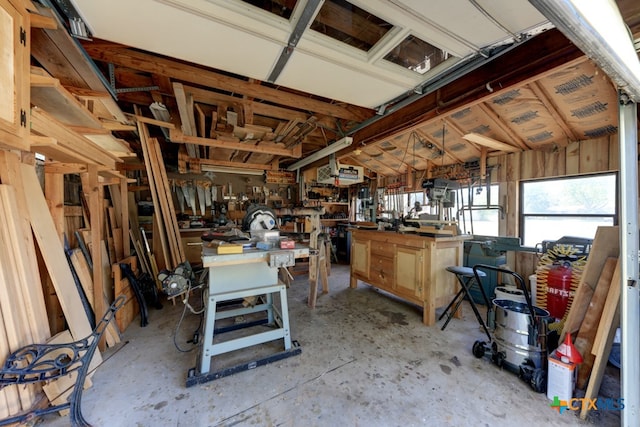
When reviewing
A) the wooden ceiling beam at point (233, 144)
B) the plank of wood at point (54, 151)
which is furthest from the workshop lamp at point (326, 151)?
the plank of wood at point (54, 151)

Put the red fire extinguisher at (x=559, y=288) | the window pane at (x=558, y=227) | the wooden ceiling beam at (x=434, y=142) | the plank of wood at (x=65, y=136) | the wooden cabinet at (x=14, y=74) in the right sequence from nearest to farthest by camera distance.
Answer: the wooden cabinet at (x=14, y=74), the plank of wood at (x=65, y=136), the red fire extinguisher at (x=559, y=288), the window pane at (x=558, y=227), the wooden ceiling beam at (x=434, y=142)

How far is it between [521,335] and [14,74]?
11.7ft

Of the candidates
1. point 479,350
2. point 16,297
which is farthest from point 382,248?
point 16,297

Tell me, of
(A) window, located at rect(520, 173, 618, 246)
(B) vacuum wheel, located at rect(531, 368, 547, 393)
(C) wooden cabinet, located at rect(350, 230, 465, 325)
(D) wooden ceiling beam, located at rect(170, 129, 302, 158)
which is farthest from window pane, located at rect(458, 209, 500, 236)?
(D) wooden ceiling beam, located at rect(170, 129, 302, 158)

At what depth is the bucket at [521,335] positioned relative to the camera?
5.91ft

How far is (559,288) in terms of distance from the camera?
98.0 inches

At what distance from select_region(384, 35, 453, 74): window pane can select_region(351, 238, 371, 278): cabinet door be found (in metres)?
2.39

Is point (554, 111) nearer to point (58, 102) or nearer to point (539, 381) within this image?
point (539, 381)

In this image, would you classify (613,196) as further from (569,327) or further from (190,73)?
(190,73)

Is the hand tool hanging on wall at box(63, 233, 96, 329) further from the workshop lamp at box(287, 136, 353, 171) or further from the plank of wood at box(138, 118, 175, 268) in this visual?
the workshop lamp at box(287, 136, 353, 171)

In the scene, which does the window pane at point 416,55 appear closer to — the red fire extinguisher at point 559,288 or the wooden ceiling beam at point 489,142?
the wooden ceiling beam at point 489,142

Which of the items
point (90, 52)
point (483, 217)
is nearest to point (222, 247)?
point (90, 52)

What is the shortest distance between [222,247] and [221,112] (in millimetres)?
1895

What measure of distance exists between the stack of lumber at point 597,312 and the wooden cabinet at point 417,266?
3.56ft
